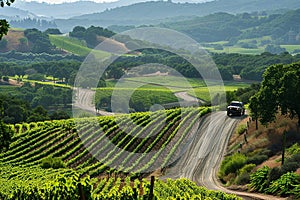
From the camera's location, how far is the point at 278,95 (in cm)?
5244

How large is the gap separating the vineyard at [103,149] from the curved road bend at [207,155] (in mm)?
1475

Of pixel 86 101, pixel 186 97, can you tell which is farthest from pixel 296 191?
pixel 86 101

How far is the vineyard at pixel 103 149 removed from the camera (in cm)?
4907

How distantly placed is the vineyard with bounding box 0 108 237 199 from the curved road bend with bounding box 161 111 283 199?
4.84 ft

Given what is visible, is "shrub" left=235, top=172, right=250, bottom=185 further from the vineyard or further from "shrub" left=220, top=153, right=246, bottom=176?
the vineyard

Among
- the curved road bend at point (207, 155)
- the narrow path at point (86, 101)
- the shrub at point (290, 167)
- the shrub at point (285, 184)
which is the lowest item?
the narrow path at point (86, 101)

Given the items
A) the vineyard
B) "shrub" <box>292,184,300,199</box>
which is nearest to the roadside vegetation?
"shrub" <box>292,184,300,199</box>

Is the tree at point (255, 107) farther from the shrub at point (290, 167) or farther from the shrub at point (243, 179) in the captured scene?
the shrub at point (290, 167)

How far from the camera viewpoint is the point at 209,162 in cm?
5331

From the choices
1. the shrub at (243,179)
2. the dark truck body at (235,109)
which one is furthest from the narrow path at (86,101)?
the shrub at (243,179)

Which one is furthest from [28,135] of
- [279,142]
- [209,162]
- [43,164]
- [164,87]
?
[164,87]

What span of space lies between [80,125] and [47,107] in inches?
3759

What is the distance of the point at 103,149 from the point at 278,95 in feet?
75.2

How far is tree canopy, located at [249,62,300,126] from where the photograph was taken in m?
51.7
